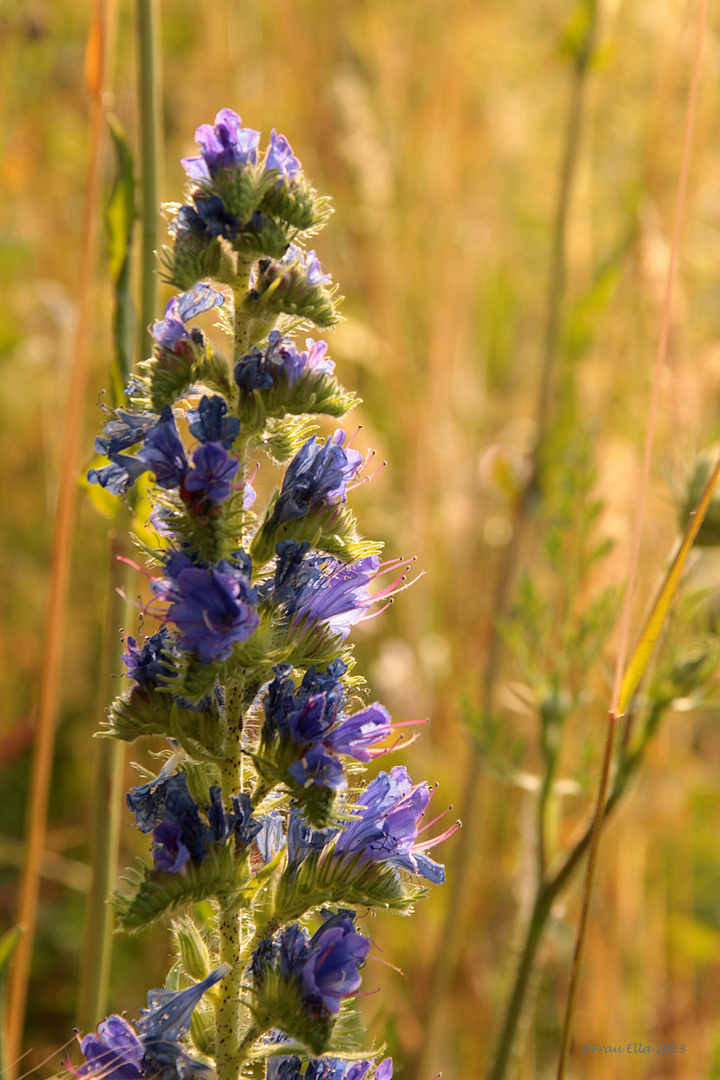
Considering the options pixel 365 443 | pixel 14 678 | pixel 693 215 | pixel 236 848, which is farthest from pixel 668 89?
pixel 14 678

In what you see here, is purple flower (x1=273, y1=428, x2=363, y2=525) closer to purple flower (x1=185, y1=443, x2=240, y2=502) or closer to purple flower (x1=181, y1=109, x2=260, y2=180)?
purple flower (x1=185, y1=443, x2=240, y2=502)

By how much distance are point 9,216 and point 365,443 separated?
220 centimetres

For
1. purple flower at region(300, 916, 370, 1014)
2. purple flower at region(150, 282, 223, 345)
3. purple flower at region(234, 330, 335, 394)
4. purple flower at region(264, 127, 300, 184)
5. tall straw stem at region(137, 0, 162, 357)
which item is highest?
tall straw stem at region(137, 0, 162, 357)

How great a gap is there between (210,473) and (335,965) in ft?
2.45

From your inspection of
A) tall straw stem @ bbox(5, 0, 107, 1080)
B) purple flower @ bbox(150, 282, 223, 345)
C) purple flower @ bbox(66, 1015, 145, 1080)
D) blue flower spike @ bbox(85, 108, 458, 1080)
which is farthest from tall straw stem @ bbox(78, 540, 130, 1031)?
purple flower @ bbox(150, 282, 223, 345)

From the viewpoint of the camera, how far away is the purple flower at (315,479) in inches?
61.4

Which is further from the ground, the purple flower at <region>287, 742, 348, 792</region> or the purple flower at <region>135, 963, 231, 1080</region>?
the purple flower at <region>287, 742, 348, 792</region>

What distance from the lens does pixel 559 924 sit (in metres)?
2.56

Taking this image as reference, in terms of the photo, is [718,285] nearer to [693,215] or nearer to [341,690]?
[693,215]

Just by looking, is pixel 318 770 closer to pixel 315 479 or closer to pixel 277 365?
pixel 315 479

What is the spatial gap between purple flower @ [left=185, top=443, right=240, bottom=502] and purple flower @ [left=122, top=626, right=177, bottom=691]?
255mm

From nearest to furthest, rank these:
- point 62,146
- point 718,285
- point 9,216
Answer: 1. point 718,285
2. point 9,216
3. point 62,146

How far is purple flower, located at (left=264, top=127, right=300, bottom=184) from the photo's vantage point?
151 cm

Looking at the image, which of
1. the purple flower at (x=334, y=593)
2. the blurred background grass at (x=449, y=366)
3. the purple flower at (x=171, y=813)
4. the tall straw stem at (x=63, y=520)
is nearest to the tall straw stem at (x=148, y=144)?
the tall straw stem at (x=63, y=520)
